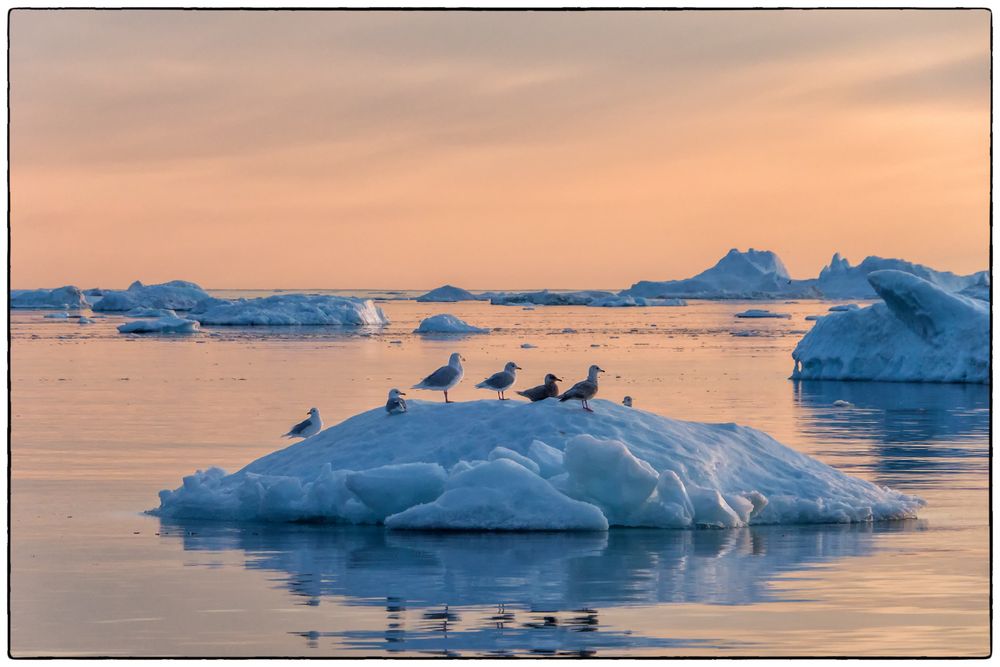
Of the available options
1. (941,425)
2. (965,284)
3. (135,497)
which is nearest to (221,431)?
(135,497)

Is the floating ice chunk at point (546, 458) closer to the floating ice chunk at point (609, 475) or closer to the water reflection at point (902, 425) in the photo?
the floating ice chunk at point (609, 475)

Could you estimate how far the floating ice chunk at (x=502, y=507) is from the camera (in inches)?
596

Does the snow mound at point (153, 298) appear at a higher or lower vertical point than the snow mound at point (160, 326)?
higher

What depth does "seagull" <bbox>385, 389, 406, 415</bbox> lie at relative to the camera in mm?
17281

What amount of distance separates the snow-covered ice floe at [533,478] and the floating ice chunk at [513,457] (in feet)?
0.05

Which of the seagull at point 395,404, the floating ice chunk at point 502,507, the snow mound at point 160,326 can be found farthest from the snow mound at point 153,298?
the floating ice chunk at point 502,507

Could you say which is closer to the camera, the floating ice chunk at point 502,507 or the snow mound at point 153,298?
the floating ice chunk at point 502,507

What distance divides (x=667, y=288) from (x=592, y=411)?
517 feet

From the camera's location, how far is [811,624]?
A: 36.7 feet

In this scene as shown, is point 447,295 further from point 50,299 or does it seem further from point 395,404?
point 395,404

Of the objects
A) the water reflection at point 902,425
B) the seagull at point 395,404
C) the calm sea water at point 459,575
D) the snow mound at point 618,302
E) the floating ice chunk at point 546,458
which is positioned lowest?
the calm sea water at point 459,575

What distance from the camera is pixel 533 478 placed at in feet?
50.4

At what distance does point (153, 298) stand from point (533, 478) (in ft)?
332

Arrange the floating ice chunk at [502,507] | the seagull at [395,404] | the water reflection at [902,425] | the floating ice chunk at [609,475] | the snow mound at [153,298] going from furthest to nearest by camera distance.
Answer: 1. the snow mound at [153,298]
2. the water reflection at [902,425]
3. the seagull at [395,404]
4. the floating ice chunk at [609,475]
5. the floating ice chunk at [502,507]
